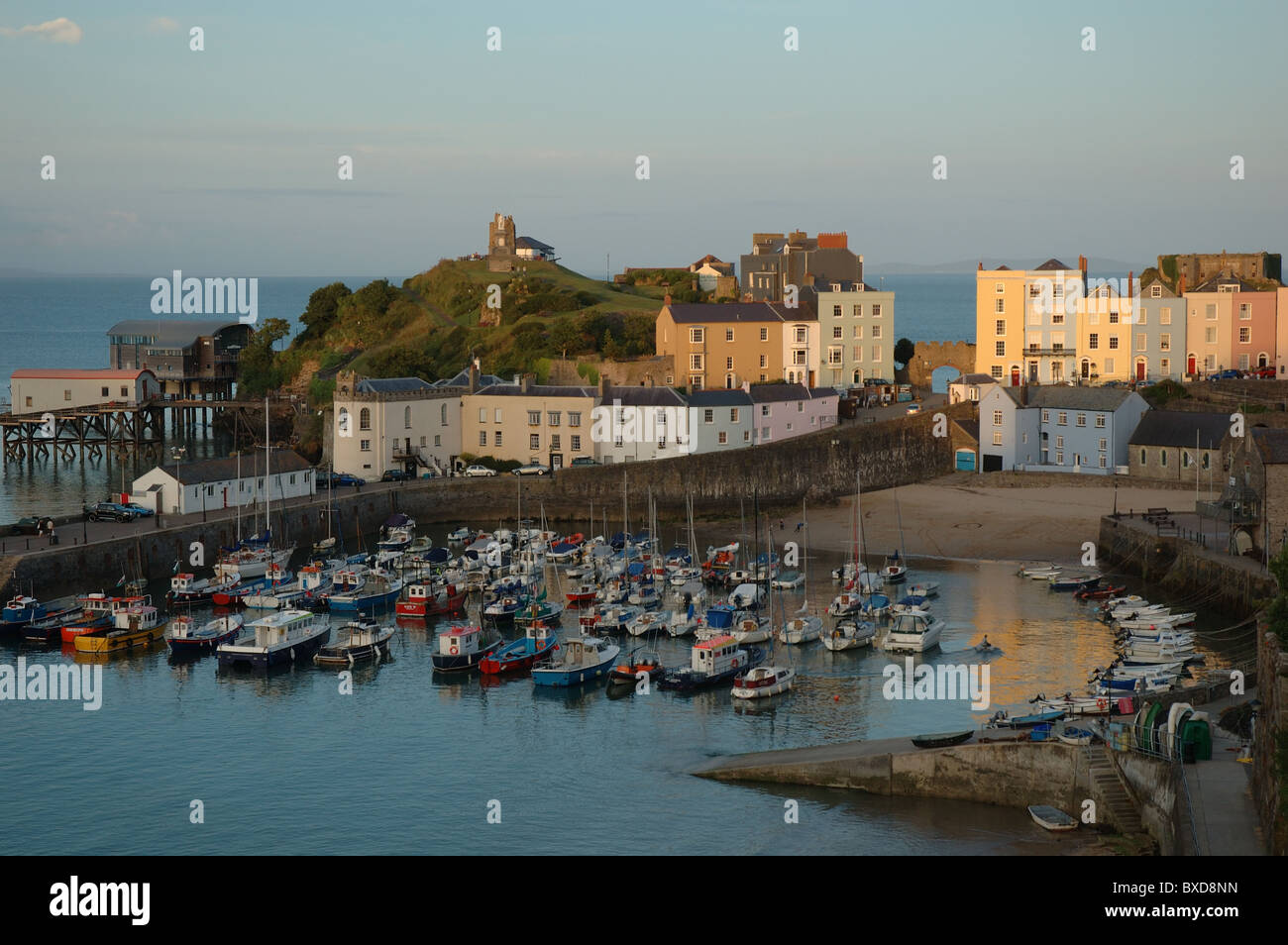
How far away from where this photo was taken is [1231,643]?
38.9 m

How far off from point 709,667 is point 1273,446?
16.5 meters

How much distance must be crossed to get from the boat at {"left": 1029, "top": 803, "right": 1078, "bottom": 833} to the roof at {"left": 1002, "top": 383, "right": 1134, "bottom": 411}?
116 ft

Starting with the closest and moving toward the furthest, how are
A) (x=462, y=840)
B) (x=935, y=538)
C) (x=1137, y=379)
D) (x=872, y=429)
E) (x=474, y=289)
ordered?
1. (x=462, y=840)
2. (x=935, y=538)
3. (x=872, y=429)
4. (x=1137, y=379)
5. (x=474, y=289)

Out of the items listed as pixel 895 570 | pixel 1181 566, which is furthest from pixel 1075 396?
pixel 895 570

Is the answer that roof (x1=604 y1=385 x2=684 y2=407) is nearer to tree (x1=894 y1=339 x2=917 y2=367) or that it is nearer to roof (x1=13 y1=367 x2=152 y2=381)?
tree (x1=894 y1=339 x2=917 y2=367)

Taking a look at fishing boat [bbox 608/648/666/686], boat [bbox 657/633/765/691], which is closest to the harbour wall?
boat [bbox 657/633/765/691]

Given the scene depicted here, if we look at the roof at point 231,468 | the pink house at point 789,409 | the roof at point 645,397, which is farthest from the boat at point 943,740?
the pink house at point 789,409

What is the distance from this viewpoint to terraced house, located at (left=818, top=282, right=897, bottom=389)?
244 ft

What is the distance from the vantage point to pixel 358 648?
132 ft

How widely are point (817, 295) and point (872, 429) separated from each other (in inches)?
507

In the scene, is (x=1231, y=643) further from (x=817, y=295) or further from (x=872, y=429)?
(x=817, y=295)

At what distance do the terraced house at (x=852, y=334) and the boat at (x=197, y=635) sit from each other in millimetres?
38901

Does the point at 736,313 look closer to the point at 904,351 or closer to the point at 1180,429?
the point at 904,351
